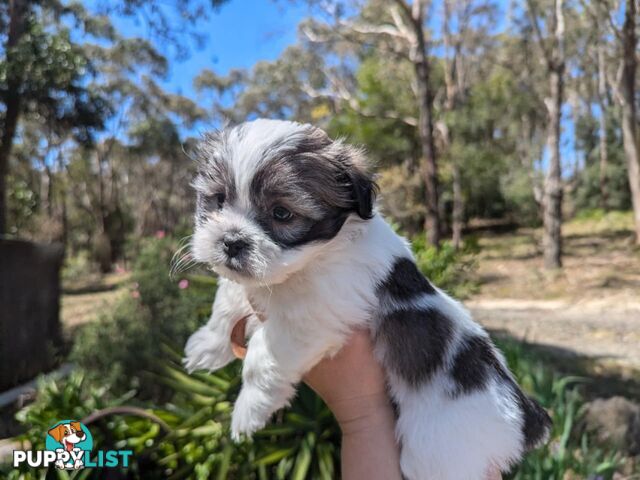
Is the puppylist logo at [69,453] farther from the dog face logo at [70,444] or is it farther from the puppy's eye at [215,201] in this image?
the puppy's eye at [215,201]

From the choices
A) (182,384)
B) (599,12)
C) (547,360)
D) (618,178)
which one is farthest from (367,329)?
(618,178)

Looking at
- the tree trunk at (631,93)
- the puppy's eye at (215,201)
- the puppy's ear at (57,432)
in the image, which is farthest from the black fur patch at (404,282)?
the tree trunk at (631,93)

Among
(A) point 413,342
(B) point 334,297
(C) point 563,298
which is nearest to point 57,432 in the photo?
(B) point 334,297

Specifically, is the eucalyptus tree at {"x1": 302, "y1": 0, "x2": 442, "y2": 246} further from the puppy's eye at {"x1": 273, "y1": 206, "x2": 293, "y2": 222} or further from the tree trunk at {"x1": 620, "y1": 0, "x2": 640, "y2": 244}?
the puppy's eye at {"x1": 273, "y1": 206, "x2": 293, "y2": 222}

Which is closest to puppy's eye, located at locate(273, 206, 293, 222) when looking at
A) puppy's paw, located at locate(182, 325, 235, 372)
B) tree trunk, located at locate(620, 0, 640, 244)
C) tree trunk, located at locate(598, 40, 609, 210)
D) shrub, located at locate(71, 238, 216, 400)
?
puppy's paw, located at locate(182, 325, 235, 372)

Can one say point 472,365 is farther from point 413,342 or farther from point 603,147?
point 603,147

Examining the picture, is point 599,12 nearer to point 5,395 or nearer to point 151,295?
point 151,295
